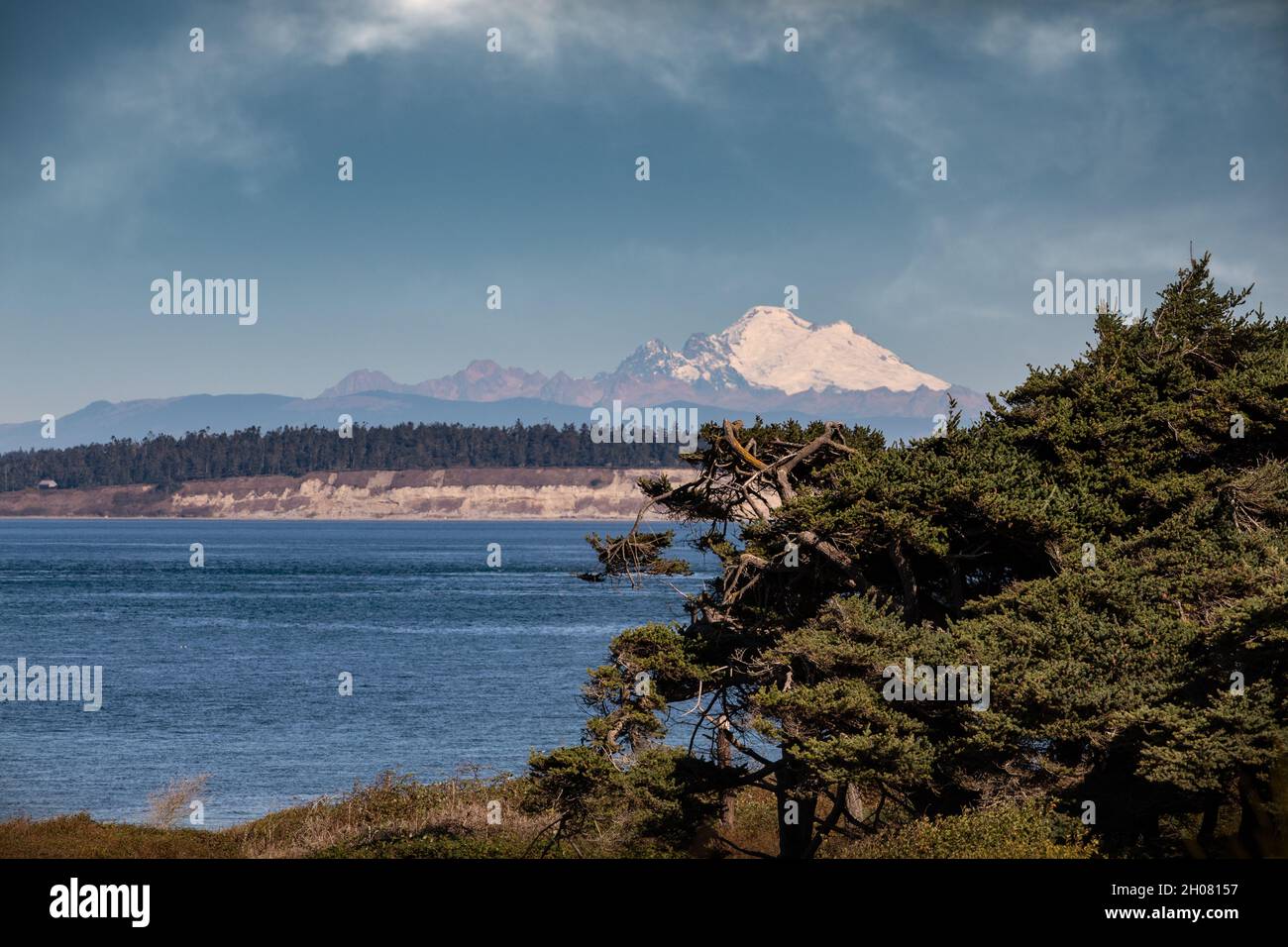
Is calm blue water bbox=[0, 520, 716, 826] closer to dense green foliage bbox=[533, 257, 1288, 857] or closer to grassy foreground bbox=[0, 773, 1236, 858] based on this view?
dense green foliage bbox=[533, 257, 1288, 857]

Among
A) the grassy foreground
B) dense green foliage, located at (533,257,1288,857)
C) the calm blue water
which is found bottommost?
the calm blue water

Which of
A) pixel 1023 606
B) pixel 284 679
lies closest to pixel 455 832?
pixel 1023 606

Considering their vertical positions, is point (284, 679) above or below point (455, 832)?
below

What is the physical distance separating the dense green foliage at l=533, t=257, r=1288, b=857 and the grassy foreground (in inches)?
48.5

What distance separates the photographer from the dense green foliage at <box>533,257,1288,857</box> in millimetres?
19266

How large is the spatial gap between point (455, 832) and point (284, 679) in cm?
4268

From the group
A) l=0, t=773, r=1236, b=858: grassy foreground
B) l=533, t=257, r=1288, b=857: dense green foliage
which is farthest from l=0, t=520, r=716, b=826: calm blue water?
l=0, t=773, r=1236, b=858: grassy foreground

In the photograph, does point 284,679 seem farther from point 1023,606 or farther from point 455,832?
point 1023,606

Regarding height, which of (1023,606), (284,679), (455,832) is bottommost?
(284,679)

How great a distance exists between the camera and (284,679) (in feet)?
225

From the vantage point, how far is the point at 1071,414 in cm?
2475

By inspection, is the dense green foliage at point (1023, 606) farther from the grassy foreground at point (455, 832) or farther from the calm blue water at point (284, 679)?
the calm blue water at point (284, 679)

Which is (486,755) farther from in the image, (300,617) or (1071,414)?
(300,617)
